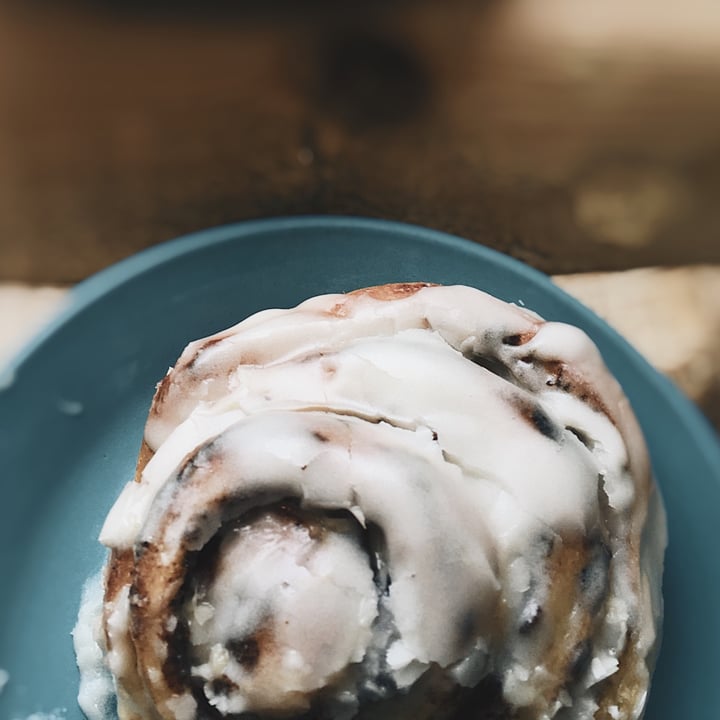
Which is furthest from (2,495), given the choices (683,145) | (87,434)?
(683,145)

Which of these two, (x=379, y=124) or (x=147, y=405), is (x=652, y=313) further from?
(x=147, y=405)

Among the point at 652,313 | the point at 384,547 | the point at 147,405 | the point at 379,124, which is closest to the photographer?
the point at 384,547

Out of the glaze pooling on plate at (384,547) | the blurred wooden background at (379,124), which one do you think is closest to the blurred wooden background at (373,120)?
the blurred wooden background at (379,124)

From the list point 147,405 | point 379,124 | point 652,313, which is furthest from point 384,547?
point 379,124

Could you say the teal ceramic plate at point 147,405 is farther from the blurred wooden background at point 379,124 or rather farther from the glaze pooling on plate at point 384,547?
the blurred wooden background at point 379,124

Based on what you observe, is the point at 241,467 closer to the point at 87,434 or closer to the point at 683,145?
the point at 87,434
